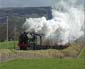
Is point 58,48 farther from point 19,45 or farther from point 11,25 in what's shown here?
point 11,25

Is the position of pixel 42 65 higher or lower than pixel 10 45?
lower

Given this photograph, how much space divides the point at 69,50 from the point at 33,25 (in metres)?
8.56

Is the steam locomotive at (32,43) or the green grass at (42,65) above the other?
the steam locomotive at (32,43)

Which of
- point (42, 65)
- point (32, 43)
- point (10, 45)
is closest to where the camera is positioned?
point (42, 65)

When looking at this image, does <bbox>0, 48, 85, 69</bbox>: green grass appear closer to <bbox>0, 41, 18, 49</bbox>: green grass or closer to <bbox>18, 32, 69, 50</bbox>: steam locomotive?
<bbox>18, 32, 69, 50</bbox>: steam locomotive

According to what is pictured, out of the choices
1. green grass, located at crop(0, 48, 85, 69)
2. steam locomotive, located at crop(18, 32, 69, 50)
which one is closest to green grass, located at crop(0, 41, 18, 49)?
steam locomotive, located at crop(18, 32, 69, 50)

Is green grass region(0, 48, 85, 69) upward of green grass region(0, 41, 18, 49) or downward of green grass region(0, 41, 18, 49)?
downward

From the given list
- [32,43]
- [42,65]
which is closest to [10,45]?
[32,43]

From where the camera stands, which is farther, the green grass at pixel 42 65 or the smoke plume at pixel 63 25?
the smoke plume at pixel 63 25

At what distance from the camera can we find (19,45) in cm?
2894

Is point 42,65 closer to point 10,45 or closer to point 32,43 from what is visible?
point 32,43

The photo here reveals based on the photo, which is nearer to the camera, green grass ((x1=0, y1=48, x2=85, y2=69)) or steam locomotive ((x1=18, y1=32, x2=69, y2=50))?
green grass ((x1=0, y1=48, x2=85, y2=69))

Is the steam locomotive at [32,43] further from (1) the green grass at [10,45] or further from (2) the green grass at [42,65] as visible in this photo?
(2) the green grass at [42,65]

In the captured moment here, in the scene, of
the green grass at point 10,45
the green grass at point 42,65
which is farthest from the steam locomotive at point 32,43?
the green grass at point 42,65
